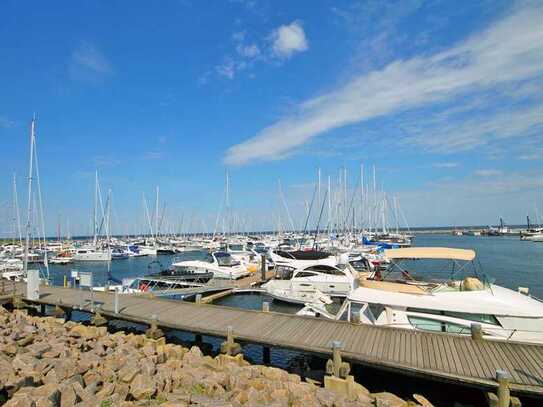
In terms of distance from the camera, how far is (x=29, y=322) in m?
16.9

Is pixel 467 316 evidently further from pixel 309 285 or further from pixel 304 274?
pixel 304 274

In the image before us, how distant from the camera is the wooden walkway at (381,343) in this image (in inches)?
353

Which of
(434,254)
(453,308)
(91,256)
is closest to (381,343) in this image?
(453,308)

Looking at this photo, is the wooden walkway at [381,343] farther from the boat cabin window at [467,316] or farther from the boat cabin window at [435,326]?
the boat cabin window at [467,316]

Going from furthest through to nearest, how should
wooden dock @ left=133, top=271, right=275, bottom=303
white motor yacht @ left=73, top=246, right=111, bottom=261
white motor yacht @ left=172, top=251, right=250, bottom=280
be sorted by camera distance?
white motor yacht @ left=73, top=246, right=111, bottom=261 → white motor yacht @ left=172, top=251, right=250, bottom=280 → wooden dock @ left=133, top=271, right=275, bottom=303

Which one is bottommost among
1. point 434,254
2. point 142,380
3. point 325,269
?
point 142,380

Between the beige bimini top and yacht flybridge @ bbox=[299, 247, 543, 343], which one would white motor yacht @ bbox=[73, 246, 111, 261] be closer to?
the beige bimini top

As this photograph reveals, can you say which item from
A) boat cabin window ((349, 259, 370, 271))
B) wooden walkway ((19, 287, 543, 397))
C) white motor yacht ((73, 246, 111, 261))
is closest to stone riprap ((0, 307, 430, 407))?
wooden walkway ((19, 287, 543, 397))

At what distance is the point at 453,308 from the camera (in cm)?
1297

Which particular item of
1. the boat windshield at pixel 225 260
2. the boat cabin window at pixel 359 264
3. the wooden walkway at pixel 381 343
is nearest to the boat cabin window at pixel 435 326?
the wooden walkway at pixel 381 343

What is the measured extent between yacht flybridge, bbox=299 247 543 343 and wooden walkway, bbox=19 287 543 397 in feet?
5.04

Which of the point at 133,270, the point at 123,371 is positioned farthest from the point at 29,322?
the point at 133,270

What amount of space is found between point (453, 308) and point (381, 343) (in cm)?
383

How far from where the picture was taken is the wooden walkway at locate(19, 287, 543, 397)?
29.4 feet
